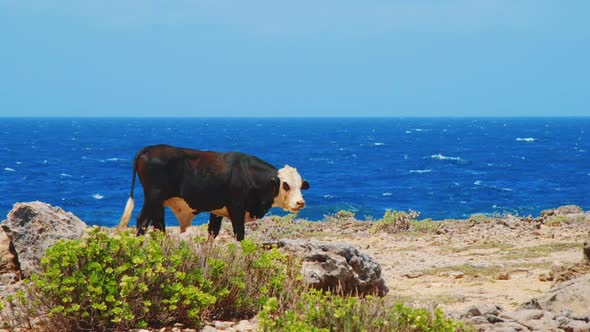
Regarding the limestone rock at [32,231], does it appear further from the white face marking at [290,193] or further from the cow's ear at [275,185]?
the white face marking at [290,193]

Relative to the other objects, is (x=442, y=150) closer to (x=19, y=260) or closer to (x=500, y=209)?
(x=500, y=209)

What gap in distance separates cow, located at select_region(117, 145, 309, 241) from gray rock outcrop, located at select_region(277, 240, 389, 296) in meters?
1.64

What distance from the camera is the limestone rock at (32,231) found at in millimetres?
10453

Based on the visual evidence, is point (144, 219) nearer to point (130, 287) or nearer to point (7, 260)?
point (7, 260)

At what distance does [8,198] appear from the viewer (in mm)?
54125

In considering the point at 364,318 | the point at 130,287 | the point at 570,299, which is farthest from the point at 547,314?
the point at 130,287

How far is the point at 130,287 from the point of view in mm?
7172

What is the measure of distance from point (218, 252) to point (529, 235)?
12.7 m

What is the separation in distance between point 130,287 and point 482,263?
9.50 metres

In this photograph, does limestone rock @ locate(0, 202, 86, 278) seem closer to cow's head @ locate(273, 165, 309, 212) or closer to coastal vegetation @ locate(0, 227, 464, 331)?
coastal vegetation @ locate(0, 227, 464, 331)

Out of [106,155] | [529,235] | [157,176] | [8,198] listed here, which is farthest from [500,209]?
[106,155]

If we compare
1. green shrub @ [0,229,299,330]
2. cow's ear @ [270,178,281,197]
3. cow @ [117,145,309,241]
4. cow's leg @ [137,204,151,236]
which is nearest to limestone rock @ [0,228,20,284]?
cow @ [117,145,309,241]

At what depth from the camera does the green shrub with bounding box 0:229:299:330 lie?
723 cm

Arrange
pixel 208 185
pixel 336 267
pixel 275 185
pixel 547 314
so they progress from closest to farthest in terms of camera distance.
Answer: pixel 547 314 < pixel 336 267 < pixel 208 185 < pixel 275 185
